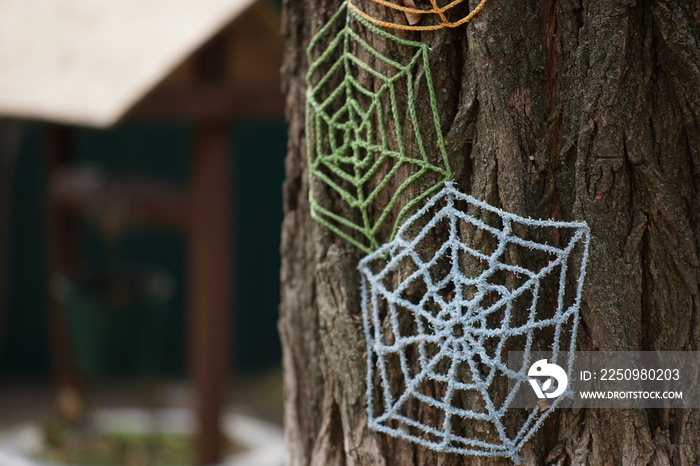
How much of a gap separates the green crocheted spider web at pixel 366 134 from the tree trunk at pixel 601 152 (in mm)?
18

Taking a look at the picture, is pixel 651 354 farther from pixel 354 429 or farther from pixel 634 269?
pixel 354 429

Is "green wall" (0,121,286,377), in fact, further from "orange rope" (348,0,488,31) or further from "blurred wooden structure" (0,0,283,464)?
"orange rope" (348,0,488,31)

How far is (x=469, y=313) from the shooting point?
3.99 ft

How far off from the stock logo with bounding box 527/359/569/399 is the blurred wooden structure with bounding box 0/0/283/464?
1.38m

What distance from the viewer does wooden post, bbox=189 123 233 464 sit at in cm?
281

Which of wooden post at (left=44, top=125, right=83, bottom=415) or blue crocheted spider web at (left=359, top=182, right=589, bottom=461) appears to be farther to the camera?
wooden post at (left=44, top=125, right=83, bottom=415)

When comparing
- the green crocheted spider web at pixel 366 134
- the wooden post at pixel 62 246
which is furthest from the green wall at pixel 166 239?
Result: the green crocheted spider web at pixel 366 134

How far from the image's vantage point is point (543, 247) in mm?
1187

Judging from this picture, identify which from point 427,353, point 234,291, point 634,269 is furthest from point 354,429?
point 234,291

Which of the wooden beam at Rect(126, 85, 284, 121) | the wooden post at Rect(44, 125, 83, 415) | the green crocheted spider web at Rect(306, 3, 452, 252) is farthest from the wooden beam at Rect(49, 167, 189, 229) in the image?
the green crocheted spider web at Rect(306, 3, 452, 252)

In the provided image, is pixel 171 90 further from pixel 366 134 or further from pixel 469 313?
pixel 469 313

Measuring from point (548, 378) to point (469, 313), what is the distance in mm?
152

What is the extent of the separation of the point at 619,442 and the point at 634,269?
258 mm

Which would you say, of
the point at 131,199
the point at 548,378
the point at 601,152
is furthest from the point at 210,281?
the point at 601,152
